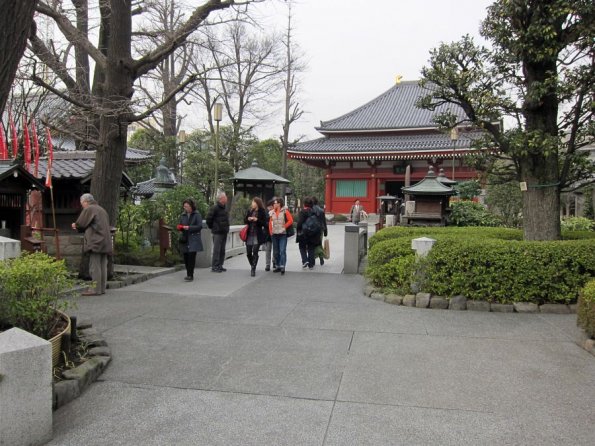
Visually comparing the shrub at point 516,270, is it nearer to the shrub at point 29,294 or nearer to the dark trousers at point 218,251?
the dark trousers at point 218,251

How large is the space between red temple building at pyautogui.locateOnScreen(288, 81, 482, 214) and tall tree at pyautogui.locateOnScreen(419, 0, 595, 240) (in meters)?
18.3

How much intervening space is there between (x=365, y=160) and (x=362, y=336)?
80.1 ft

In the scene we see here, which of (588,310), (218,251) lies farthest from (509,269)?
(218,251)

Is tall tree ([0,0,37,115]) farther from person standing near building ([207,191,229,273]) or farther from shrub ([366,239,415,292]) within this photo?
person standing near building ([207,191,229,273])

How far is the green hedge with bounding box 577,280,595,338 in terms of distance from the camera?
4.90m

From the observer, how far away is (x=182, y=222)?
9.34 meters

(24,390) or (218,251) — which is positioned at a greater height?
(218,251)

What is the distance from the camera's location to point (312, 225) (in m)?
10.4

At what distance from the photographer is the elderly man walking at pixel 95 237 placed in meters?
7.54

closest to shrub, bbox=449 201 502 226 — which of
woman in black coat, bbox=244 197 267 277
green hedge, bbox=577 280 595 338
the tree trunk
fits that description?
woman in black coat, bbox=244 197 267 277

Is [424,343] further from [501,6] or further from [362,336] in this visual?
[501,6]

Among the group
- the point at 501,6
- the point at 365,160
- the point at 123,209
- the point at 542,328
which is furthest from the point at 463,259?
the point at 365,160

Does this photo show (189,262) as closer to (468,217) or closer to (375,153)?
(468,217)

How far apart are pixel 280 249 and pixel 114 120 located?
4073 mm
